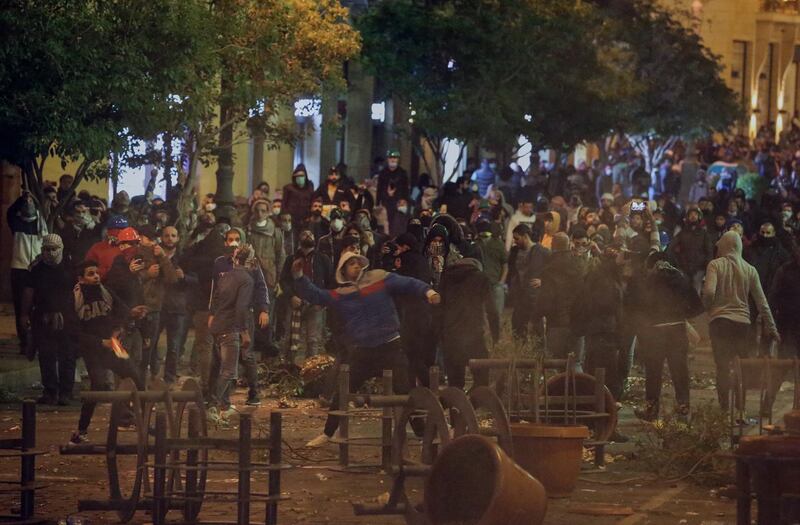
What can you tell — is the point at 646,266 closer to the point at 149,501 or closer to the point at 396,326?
the point at 396,326

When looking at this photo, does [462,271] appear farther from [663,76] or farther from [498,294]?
[663,76]

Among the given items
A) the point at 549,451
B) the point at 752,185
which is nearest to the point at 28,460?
the point at 549,451

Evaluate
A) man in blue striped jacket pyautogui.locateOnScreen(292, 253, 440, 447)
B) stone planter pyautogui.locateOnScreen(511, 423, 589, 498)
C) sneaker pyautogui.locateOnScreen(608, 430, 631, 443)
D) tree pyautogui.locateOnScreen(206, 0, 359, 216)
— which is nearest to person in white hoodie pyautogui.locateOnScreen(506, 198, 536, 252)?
tree pyautogui.locateOnScreen(206, 0, 359, 216)

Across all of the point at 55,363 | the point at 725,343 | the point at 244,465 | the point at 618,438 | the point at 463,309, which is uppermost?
the point at 463,309

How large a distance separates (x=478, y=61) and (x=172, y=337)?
1921cm

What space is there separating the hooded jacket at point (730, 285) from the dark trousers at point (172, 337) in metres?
5.37

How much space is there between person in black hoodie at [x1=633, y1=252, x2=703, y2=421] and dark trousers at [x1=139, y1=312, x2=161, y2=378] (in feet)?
14.8

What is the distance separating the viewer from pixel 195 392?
11.2m

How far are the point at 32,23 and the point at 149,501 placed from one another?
394 inches

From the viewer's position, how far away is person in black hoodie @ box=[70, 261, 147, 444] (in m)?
15.6

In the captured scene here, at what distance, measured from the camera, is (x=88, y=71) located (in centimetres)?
2075

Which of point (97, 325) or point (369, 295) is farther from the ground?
point (369, 295)

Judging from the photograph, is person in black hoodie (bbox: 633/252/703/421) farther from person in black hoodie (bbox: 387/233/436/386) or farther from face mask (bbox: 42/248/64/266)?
face mask (bbox: 42/248/64/266)

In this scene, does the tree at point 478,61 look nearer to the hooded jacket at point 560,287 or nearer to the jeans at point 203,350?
the hooded jacket at point 560,287
